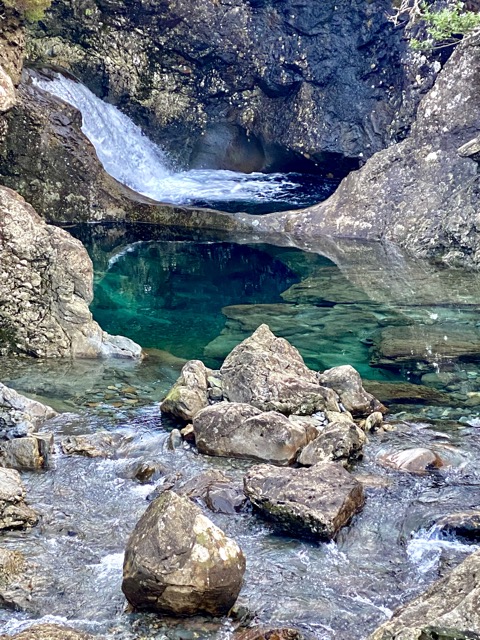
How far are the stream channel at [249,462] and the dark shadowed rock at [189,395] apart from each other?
26 centimetres

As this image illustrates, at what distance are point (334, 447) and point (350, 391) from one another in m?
1.82

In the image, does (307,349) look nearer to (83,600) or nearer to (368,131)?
(83,600)

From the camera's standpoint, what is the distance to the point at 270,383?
982 cm

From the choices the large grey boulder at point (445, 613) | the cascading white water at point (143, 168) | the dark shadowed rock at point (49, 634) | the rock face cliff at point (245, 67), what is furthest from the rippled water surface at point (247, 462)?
the rock face cliff at point (245, 67)

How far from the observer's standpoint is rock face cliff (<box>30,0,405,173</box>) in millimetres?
25984

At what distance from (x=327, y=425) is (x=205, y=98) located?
20.7 metres

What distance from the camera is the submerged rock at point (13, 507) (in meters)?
7.01

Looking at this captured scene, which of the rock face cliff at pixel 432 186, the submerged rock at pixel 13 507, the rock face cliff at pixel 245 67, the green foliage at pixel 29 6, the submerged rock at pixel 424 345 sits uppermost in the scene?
the rock face cliff at pixel 245 67

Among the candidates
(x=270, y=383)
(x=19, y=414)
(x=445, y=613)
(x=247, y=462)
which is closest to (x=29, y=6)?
(x=19, y=414)

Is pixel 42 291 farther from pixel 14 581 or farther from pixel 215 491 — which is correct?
pixel 14 581

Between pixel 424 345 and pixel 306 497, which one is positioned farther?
pixel 424 345

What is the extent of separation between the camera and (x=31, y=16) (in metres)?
17.5

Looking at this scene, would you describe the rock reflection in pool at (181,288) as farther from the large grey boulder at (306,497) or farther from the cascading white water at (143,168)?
the large grey boulder at (306,497)

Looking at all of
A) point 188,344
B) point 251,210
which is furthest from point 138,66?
point 188,344
